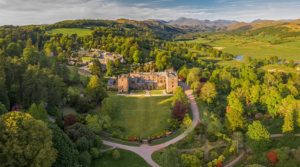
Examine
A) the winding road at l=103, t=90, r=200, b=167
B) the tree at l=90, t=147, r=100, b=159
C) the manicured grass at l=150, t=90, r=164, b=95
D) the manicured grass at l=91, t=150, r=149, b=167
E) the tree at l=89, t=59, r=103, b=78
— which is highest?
the tree at l=89, t=59, r=103, b=78

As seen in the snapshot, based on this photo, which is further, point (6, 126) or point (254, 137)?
point (254, 137)

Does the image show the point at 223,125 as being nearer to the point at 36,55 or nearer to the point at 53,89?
the point at 53,89

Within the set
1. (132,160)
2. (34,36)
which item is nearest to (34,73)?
(132,160)

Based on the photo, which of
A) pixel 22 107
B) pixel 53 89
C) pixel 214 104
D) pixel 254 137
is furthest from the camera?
pixel 214 104

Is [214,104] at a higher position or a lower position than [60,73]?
lower

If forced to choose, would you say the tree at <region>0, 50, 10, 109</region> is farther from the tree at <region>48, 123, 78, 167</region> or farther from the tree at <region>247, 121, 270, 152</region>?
the tree at <region>247, 121, 270, 152</region>

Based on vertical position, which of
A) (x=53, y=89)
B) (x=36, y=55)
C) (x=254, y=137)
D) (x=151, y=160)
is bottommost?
(x=151, y=160)

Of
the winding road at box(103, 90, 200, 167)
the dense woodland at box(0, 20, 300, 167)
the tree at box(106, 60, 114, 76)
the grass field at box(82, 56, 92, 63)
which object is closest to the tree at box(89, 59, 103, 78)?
the dense woodland at box(0, 20, 300, 167)
